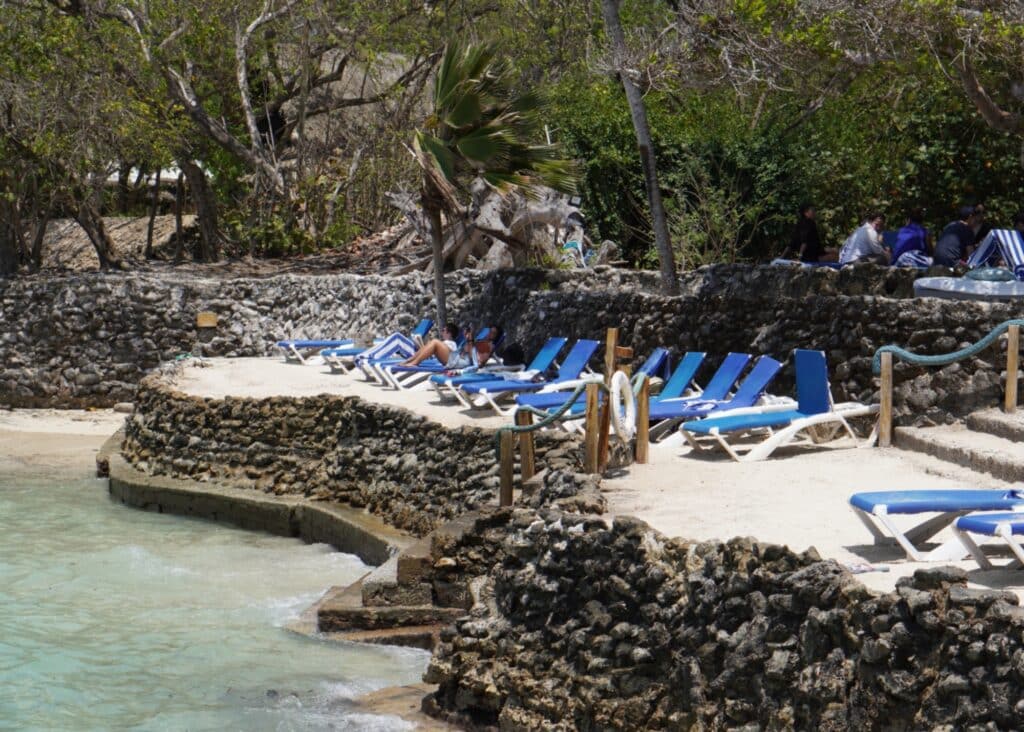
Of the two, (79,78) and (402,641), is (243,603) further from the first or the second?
(79,78)

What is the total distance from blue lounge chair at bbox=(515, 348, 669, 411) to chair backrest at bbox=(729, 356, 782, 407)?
0.91 m

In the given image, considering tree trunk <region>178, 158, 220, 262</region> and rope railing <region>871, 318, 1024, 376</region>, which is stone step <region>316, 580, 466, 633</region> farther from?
tree trunk <region>178, 158, 220, 262</region>

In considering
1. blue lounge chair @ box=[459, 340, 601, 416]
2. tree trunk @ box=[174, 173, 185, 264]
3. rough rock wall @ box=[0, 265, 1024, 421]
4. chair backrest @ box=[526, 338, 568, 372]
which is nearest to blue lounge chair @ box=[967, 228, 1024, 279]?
rough rock wall @ box=[0, 265, 1024, 421]

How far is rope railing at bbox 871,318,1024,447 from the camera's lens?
10.2 metres

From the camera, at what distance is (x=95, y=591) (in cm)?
1194

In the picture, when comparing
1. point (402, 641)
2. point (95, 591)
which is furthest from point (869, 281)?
point (95, 591)

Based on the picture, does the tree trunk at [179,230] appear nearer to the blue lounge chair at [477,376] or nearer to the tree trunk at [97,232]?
the tree trunk at [97,232]

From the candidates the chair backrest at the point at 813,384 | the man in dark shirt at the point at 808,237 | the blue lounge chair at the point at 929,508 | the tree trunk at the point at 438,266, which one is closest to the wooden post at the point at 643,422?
the chair backrest at the point at 813,384

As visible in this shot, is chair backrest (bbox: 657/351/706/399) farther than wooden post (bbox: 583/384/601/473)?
Yes

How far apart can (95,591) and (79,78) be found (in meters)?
14.5

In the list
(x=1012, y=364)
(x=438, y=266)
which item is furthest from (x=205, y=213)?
(x=1012, y=364)

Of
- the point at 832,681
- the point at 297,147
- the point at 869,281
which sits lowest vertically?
the point at 832,681

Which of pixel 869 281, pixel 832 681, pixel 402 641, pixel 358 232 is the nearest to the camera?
pixel 832 681

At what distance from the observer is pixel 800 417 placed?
36.0 feet
